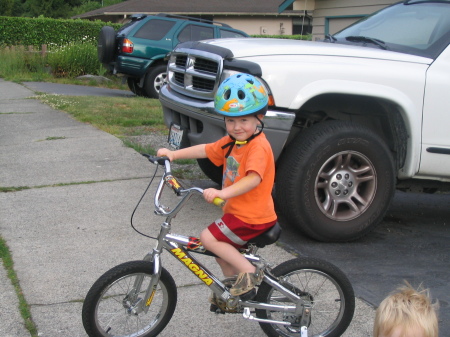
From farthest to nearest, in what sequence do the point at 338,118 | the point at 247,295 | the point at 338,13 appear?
the point at 338,13, the point at 338,118, the point at 247,295

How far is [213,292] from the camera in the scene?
11.6 feet

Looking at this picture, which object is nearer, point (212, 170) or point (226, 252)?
point (226, 252)

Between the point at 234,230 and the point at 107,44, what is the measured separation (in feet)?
38.0

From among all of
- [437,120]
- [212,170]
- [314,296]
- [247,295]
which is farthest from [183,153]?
[212,170]

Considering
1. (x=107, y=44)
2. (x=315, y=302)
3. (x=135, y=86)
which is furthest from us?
(x=135, y=86)

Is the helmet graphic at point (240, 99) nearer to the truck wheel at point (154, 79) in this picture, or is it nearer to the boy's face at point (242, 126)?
the boy's face at point (242, 126)

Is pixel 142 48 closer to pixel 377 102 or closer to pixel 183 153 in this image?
pixel 377 102

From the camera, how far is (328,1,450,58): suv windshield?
5.51m

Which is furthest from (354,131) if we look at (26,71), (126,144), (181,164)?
(26,71)

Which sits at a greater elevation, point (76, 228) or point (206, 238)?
point (206, 238)

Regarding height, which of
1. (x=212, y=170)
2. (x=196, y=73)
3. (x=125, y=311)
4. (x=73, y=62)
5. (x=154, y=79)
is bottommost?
(x=73, y=62)

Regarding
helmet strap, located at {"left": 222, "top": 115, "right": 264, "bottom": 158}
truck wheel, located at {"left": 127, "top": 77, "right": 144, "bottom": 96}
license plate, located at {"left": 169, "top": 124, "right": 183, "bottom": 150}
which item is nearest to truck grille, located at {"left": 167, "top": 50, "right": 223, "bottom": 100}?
license plate, located at {"left": 169, "top": 124, "right": 183, "bottom": 150}

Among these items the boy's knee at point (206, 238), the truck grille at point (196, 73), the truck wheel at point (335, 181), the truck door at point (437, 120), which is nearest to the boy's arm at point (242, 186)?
the boy's knee at point (206, 238)

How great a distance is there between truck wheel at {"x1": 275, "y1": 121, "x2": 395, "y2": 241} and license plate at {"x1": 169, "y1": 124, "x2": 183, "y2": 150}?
898mm
